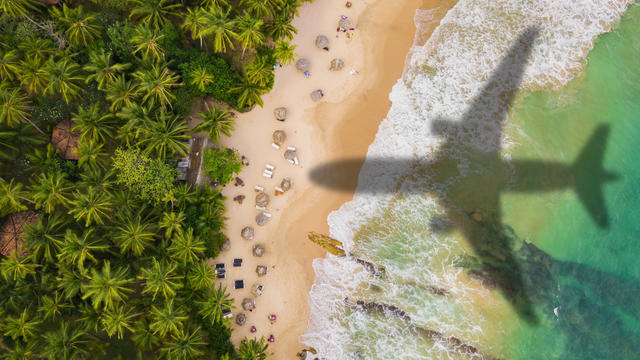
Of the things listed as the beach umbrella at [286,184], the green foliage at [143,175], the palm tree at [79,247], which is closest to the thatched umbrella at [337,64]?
the beach umbrella at [286,184]

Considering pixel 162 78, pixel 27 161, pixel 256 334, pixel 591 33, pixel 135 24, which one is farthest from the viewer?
pixel 591 33

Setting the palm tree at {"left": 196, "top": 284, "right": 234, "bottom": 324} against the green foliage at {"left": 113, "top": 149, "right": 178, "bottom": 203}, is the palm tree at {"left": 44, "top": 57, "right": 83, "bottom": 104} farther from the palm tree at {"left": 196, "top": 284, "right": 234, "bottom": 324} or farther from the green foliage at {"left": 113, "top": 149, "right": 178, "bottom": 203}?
the palm tree at {"left": 196, "top": 284, "right": 234, "bottom": 324}

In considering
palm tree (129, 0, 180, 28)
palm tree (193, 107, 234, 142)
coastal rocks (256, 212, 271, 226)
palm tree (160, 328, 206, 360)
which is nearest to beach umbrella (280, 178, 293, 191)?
coastal rocks (256, 212, 271, 226)

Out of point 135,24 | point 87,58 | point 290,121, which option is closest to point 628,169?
point 290,121

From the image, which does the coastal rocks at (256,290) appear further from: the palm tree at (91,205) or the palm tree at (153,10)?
the palm tree at (153,10)

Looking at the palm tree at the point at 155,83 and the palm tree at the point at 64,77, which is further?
the palm tree at the point at 155,83

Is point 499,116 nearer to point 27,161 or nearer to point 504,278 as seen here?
point 504,278
